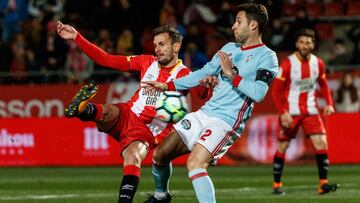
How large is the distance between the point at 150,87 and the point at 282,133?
436 centimetres

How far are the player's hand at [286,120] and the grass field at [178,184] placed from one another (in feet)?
3.09

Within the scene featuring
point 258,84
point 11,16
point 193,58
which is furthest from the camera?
point 11,16

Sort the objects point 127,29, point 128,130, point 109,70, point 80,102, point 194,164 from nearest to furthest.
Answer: point 194,164
point 80,102
point 128,130
point 109,70
point 127,29

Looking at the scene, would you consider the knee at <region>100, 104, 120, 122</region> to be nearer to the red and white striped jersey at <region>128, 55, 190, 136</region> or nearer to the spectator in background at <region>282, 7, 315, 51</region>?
the red and white striped jersey at <region>128, 55, 190, 136</region>

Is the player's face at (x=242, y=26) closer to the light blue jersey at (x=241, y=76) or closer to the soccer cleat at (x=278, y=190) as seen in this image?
the light blue jersey at (x=241, y=76)

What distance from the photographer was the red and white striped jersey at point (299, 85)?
14.6 meters

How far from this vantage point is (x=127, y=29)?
939 inches

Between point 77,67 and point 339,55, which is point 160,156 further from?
point 339,55

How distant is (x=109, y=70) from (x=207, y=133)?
13.4 m

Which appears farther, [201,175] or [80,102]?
[80,102]

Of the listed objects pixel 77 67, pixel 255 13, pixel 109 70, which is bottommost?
pixel 109 70

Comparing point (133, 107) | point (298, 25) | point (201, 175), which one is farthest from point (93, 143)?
point (201, 175)

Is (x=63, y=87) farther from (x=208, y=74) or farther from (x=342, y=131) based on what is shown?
(x=208, y=74)

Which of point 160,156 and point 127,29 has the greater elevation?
point 160,156
